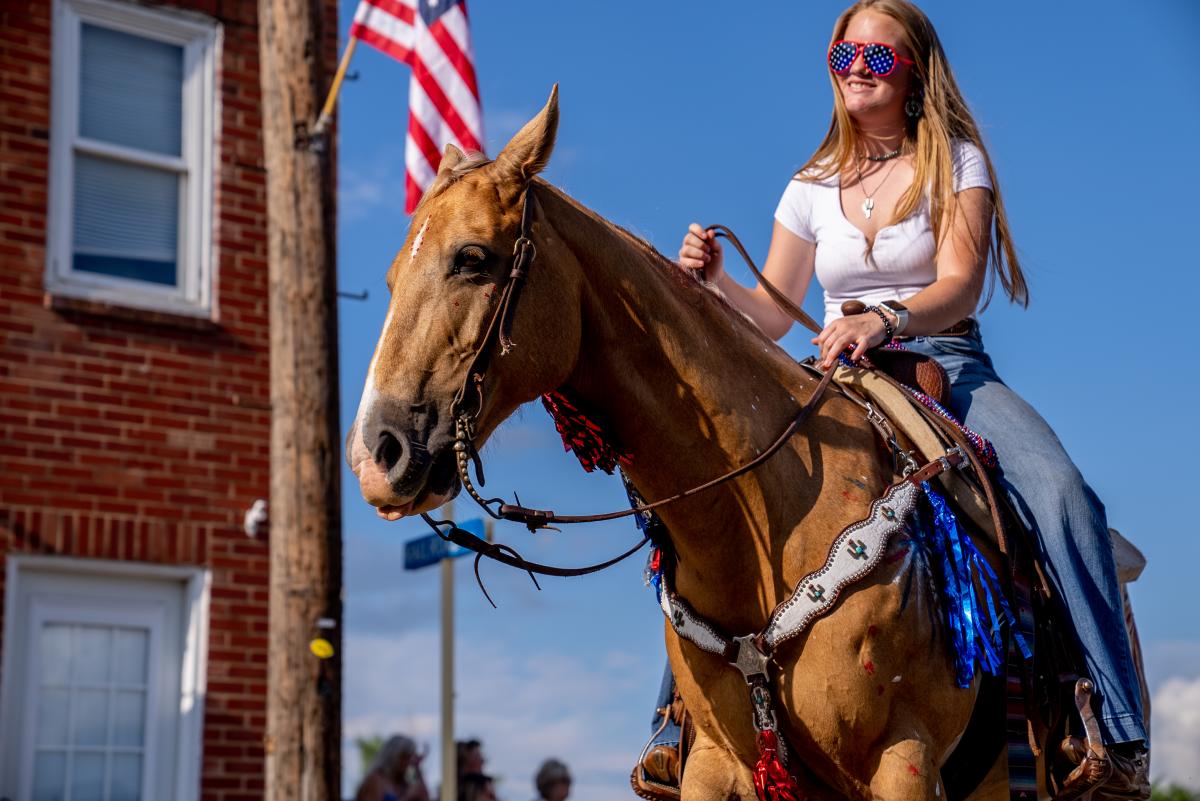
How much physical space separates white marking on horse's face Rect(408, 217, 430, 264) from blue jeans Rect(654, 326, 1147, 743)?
172 cm

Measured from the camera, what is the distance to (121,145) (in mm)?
10594

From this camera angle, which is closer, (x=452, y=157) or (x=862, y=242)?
(x=452, y=157)

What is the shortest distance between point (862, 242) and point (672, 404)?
51.1 inches

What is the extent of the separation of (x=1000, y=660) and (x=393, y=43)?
656 cm

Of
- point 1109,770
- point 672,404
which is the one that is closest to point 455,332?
point 672,404

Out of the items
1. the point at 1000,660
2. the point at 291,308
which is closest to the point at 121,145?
the point at 291,308

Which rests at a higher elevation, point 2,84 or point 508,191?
point 2,84

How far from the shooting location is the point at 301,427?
25.8 ft

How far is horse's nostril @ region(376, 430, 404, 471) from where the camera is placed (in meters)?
3.17

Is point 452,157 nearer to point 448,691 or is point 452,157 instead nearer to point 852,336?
point 852,336

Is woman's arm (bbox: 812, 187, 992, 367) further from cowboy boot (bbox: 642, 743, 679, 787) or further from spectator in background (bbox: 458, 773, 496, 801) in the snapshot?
spectator in background (bbox: 458, 773, 496, 801)

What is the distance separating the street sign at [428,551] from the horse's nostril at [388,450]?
5.40 m

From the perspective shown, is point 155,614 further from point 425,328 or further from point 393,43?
point 425,328

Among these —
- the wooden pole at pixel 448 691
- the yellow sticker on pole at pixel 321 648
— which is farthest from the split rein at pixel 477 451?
the wooden pole at pixel 448 691
